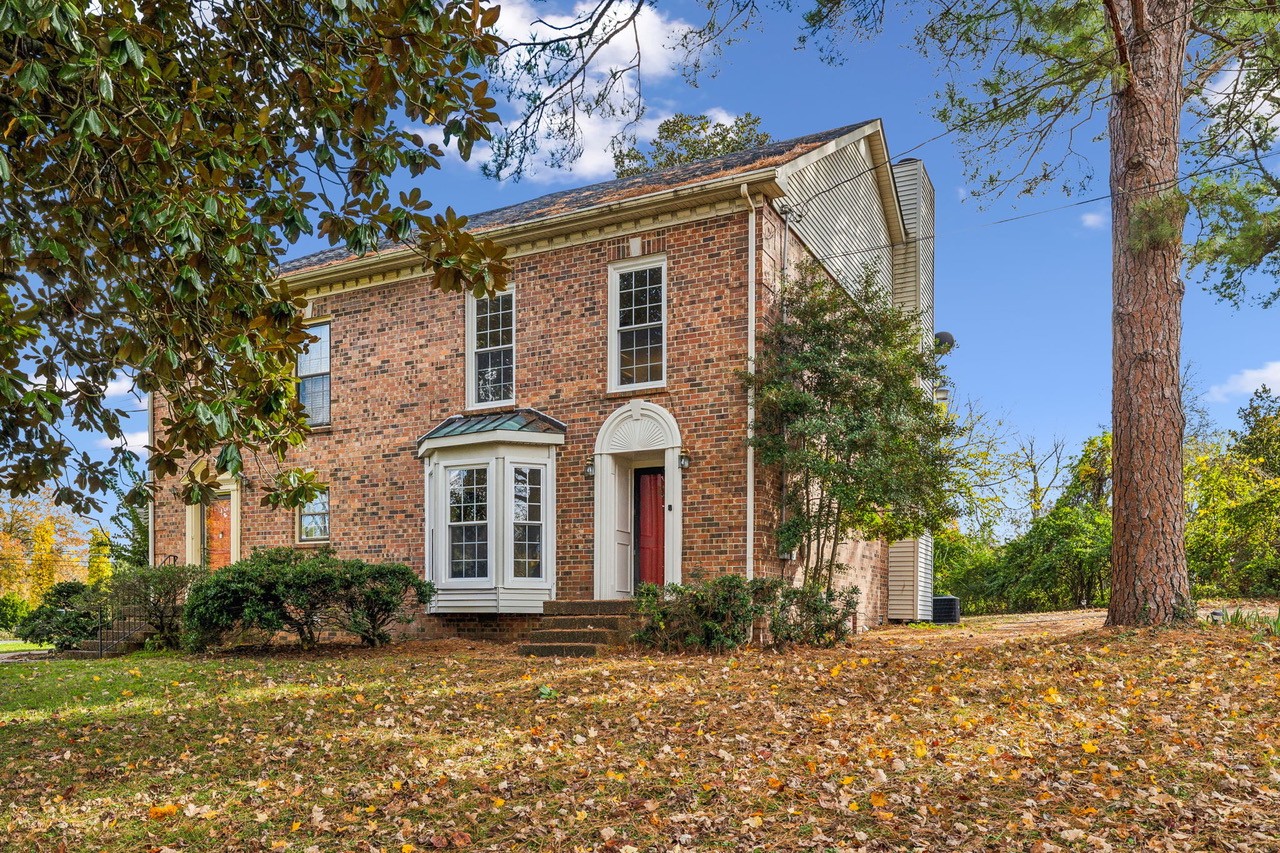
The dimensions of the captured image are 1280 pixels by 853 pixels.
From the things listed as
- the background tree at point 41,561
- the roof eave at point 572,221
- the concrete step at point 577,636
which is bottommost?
the background tree at point 41,561

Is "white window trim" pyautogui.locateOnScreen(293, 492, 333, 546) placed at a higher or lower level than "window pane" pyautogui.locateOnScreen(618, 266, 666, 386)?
lower

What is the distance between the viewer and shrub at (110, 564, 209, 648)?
1578cm

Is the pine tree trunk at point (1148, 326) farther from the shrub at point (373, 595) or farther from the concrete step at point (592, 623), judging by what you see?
the shrub at point (373, 595)

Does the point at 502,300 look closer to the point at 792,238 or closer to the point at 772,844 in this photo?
the point at 792,238

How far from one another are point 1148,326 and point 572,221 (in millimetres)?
7650

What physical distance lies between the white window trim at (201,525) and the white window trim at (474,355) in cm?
575

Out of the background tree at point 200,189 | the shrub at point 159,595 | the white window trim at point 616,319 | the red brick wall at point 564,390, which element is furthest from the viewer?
the shrub at point 159,595

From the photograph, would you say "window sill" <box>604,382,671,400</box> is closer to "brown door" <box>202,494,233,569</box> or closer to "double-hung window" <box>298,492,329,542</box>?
"double-hung window" <box>298,492,329,542</box>

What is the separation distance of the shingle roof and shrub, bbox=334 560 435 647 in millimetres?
4632

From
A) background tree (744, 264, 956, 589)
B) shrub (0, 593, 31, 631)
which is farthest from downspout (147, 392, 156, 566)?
background tree (744, 264, 956, 589)

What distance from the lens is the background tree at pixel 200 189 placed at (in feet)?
16.9

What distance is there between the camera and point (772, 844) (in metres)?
4.93

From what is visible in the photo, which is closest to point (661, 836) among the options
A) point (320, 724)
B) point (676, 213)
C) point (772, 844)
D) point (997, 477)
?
point (772, 844)

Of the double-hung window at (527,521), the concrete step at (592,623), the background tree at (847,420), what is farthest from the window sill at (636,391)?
the concrete step at (592,623)
